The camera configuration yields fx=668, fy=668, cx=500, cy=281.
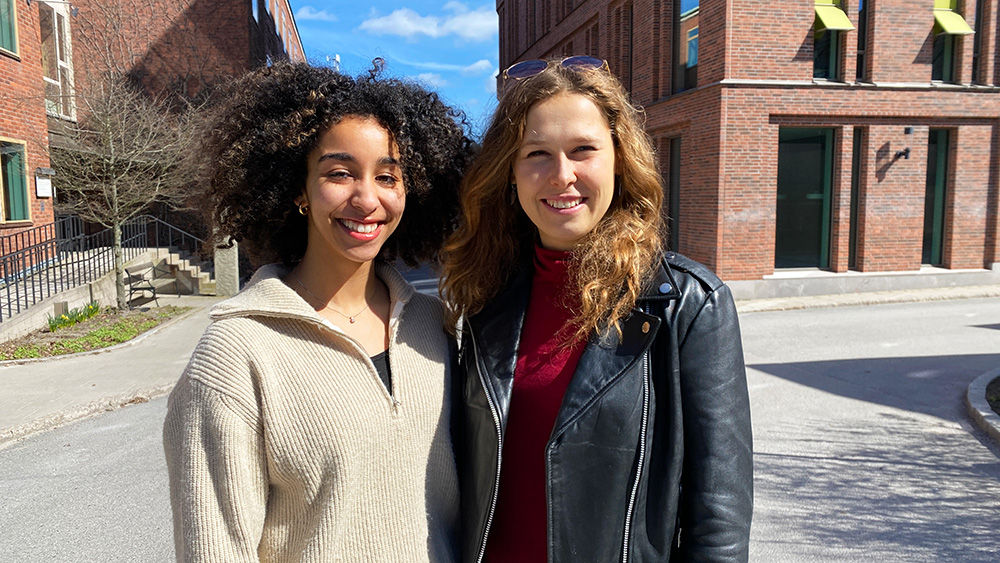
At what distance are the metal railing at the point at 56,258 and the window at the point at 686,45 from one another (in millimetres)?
11907

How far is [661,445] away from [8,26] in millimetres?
15826

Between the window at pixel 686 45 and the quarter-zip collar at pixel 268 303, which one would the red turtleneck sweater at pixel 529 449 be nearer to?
the quarter-zip collar at pixel 268 303

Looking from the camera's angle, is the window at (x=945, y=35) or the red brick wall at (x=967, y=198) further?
the red brick wall at (x=967, y=198)

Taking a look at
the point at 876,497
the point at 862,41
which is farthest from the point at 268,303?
the point at 862,41

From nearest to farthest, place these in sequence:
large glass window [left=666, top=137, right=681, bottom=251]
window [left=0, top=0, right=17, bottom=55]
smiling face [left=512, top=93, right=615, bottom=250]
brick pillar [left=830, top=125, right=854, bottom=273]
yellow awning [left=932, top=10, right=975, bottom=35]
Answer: smiling face [left=512, top=93, right=615, bottom=250]
window [left=0, top=0, right=17, bottom=55]
brick pillar [left=830, top=125, right=854, bottom=273]
yellow awning [left=932, top=10, right=975, bottom=35]
large glass window [left=666, top=137, right=681, bottom=251]

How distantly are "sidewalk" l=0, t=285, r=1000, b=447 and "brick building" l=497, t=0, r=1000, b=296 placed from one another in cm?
796

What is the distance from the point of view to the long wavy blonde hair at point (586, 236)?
181 cm

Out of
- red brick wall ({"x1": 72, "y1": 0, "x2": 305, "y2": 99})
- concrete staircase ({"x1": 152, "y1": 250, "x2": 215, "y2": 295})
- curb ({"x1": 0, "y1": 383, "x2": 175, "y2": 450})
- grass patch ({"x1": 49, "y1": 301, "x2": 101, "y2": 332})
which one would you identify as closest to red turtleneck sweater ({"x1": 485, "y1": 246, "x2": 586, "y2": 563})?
curb ({"x1": 0, "y1": 383, "x2": 175, "y2": 450})

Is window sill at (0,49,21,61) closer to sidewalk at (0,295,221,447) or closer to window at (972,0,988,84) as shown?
sidewalk at (0,295,221,447)

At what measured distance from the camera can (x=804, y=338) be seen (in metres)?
10.6

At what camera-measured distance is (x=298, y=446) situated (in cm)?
160

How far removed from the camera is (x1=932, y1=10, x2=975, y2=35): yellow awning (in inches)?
606

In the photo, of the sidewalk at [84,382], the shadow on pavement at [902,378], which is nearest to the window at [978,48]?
the shadow on pavement at [902,378]

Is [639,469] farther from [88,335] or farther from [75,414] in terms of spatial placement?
[88,335]
